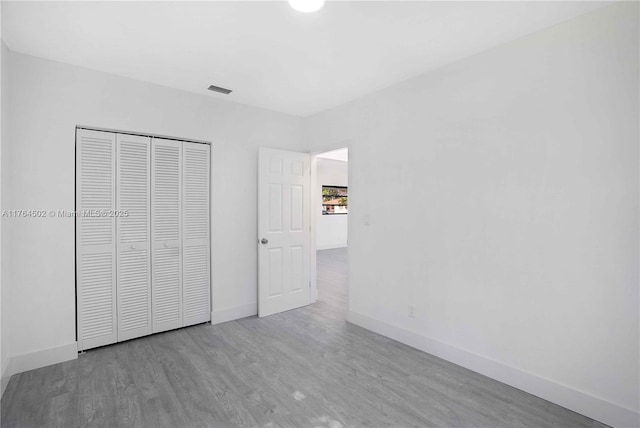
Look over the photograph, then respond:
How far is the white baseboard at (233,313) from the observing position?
354 cm

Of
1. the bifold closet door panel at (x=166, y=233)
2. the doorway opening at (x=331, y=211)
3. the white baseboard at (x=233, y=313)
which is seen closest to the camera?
the bifold closet door panel at (x=166, y=233)

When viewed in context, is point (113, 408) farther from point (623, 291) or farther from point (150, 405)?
point (623, 291)

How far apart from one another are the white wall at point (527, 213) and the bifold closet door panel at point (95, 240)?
8.70ft

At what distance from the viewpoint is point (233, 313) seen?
3.66 m

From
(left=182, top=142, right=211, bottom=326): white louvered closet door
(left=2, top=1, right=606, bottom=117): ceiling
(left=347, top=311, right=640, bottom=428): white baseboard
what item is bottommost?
(left=347, top=311, right=640, bottom=428): white baseboard

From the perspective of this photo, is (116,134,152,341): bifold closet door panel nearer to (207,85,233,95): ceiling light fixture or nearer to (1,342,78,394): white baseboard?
(1,342,78,394): white baseboard

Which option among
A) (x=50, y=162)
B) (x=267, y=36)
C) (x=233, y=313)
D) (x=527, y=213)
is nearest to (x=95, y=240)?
(x=50, y=162)

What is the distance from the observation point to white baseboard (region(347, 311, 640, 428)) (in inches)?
73.8

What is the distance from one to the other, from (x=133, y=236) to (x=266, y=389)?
6.47 feet

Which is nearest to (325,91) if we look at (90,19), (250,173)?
(250,173)

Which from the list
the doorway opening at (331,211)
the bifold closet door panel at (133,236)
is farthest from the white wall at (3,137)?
the doorway opening at (331,211)

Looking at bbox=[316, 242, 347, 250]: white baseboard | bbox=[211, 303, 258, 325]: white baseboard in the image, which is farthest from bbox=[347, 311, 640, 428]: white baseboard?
bbox=[316, 242, 347, 250]: white baseboard

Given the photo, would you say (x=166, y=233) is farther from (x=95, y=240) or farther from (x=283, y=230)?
(x=283, y=230)

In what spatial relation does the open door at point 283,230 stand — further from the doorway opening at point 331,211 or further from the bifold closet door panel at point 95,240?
the doorway opening at point 331,211
